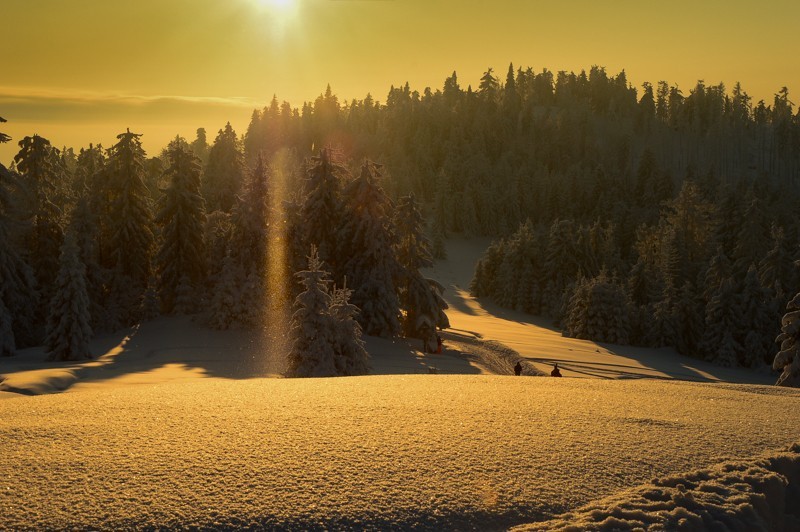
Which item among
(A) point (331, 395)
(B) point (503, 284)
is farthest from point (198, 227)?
(B) point (503, 284)

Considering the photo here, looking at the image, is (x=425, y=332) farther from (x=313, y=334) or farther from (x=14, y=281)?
(x=14, y=281)

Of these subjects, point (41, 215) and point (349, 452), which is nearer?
point (349, 452)

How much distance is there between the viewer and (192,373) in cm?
2389

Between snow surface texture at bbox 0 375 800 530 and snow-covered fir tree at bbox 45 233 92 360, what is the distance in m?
17.4

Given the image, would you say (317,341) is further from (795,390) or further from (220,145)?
(220,145)

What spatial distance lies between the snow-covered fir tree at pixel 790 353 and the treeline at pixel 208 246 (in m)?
19.0

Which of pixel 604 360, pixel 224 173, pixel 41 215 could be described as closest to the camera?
pixel 604 360

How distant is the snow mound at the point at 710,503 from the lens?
6.81 metres

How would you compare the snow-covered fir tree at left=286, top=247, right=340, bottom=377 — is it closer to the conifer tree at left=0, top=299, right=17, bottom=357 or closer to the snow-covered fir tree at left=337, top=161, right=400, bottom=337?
the snow-covered fir tree at left=337, top=161, right=400, bottom=337

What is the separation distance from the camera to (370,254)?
37.6 meters

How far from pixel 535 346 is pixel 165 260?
24922 millimetres

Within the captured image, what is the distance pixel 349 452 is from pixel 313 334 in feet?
52.5

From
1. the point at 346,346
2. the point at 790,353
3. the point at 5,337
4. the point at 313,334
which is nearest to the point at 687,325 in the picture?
the point at 790,353

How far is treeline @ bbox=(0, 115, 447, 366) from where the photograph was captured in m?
35.2
